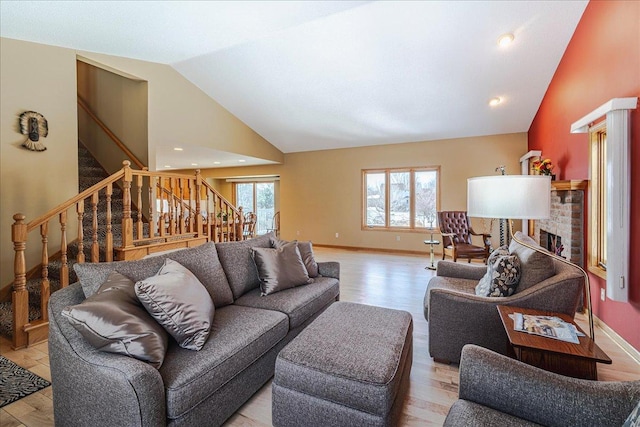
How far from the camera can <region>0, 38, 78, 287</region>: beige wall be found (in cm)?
336

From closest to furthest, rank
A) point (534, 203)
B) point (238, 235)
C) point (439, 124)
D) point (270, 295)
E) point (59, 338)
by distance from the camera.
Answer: point (59, 338) → point (534, 203) → point (270, 295) → point (238, 235) → point (439, 124)

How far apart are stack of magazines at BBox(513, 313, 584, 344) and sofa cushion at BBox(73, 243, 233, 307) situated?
6.35 feet

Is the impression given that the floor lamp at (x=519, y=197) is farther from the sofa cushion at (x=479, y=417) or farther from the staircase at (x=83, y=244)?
the staircase at (x=83, y=244)

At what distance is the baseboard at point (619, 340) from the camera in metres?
2.48

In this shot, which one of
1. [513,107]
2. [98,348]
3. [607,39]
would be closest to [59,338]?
[98,348]

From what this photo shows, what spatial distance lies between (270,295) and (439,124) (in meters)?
5.07

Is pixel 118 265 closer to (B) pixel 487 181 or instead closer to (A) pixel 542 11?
(B) pixel 487 181

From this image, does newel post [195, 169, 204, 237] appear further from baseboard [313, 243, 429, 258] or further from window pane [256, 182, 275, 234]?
window pane [256, 182, 275, 234]

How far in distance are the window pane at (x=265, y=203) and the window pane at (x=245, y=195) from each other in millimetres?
262

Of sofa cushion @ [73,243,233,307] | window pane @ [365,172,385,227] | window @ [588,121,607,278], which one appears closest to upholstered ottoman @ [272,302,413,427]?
sofa cushion @ [73,243,233,307]

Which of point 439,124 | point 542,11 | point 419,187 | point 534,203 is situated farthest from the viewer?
point 419,187

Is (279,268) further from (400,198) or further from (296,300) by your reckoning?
(400,198)

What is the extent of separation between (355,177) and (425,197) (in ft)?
5.64

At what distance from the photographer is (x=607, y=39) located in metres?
3.03
